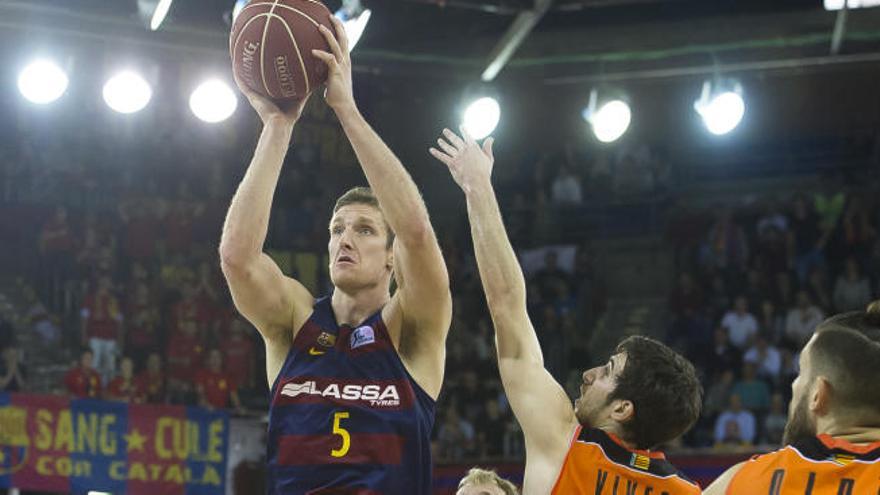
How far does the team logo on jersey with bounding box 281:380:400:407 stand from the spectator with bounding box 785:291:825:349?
1057cm

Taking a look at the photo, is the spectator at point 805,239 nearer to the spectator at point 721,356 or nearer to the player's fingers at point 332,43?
the spectator at point 721,356

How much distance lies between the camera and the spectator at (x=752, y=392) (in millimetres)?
13328

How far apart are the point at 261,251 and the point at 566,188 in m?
13.4

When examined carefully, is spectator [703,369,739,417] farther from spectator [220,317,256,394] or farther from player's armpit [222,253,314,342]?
player's armpit [222,253,314,342]

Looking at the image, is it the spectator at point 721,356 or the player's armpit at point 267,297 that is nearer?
the player's armpit at point 267,297

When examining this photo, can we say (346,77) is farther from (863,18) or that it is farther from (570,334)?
(570,334)

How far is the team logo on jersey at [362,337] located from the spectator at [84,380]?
29.6ft

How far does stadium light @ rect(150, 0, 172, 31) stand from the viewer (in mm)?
10320

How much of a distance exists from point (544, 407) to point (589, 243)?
12816 mm

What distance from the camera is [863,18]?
1144 cm

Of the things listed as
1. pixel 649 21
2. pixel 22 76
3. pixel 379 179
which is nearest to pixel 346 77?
pixel 379 179

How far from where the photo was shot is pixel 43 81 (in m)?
10.9

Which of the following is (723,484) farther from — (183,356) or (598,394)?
(183,356)

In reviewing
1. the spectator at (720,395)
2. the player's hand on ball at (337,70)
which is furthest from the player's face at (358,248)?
the spectator at (720,395)
